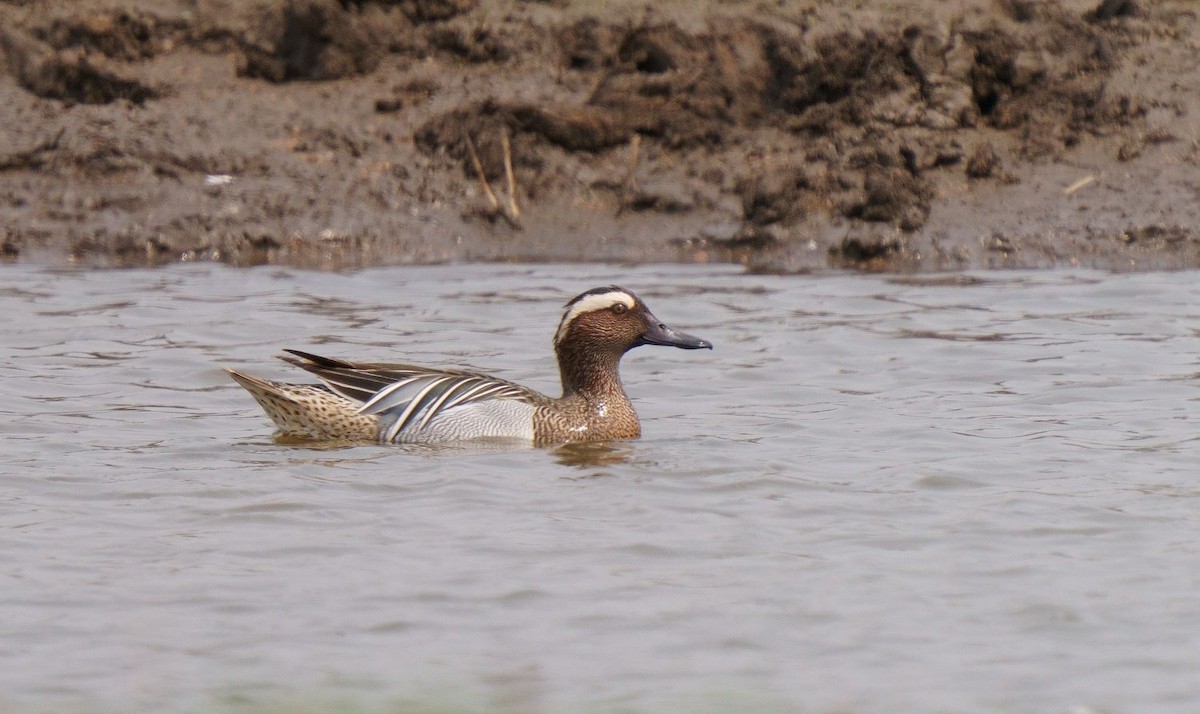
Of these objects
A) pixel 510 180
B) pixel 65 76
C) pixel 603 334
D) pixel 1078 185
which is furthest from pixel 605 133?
pixel 603 334

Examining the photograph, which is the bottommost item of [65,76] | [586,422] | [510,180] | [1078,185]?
[586,422]

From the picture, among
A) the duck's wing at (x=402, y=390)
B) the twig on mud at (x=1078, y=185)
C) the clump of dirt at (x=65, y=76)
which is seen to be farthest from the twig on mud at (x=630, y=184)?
the duck's wing at (x=402, y=390)

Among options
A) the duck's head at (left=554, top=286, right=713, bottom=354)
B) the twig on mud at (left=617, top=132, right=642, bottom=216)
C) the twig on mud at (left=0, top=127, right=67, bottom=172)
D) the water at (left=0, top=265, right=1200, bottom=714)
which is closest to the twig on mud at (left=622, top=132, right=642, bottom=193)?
the twig on mud at (left=617, top=132, right=642, bottom=216)

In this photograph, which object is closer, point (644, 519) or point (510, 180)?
point (644, 519)

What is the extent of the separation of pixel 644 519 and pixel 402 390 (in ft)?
5.84

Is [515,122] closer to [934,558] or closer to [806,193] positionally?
[806,193]

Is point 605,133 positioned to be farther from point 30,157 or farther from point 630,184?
point 30,157

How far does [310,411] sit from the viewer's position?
7.95 m

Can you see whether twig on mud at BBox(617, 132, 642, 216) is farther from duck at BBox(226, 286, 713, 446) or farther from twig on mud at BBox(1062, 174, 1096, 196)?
duck at BBox(226, 286, 713, 446)

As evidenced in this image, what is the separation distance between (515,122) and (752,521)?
6122mm

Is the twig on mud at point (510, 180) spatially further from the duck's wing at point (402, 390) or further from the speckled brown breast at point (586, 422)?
the duck's wing at point (402, 390)

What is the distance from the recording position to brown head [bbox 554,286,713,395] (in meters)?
8.30

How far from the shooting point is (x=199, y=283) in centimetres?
1098

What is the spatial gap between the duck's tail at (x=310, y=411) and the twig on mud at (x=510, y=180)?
Answer: 4.09 meters
